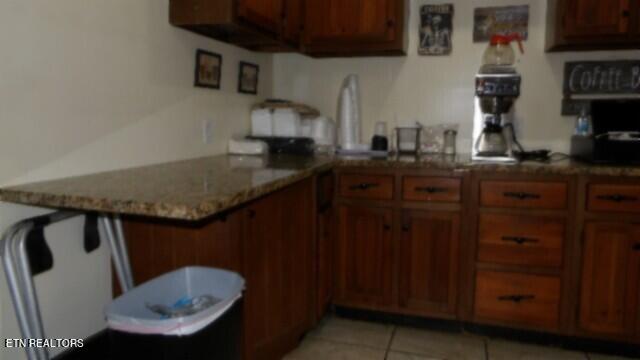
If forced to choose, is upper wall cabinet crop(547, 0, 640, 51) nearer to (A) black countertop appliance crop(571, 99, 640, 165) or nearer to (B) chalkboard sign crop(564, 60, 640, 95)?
(B) chalkboard sign crop(564, 60, 640, 95)

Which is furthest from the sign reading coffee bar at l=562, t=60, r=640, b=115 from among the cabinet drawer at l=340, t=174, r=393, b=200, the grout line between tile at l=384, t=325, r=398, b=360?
the grout line between tile at l=384, t=325, r=398, b=360

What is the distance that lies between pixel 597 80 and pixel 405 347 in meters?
1.81

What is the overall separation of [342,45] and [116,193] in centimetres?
183

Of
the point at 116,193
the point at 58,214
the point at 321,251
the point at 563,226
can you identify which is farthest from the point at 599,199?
the point at 58,214

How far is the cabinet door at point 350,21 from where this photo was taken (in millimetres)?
2701

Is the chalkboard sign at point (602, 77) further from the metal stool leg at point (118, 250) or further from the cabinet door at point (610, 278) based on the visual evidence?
the metal stool leg at point (118, 250)

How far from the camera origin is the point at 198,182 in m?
1.57

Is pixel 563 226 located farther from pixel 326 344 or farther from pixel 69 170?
pixel 69 170

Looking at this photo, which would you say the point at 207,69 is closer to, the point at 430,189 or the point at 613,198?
the point at 430,189

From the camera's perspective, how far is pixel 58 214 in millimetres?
1459

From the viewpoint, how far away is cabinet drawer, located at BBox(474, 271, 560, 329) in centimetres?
228

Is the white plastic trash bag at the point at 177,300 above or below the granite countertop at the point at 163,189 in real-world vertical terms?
below

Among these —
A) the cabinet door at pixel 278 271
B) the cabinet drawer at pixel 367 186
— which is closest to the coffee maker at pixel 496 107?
the cabinet drawer at pixel 367 186

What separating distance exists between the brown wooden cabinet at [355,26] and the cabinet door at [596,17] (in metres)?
0.86
